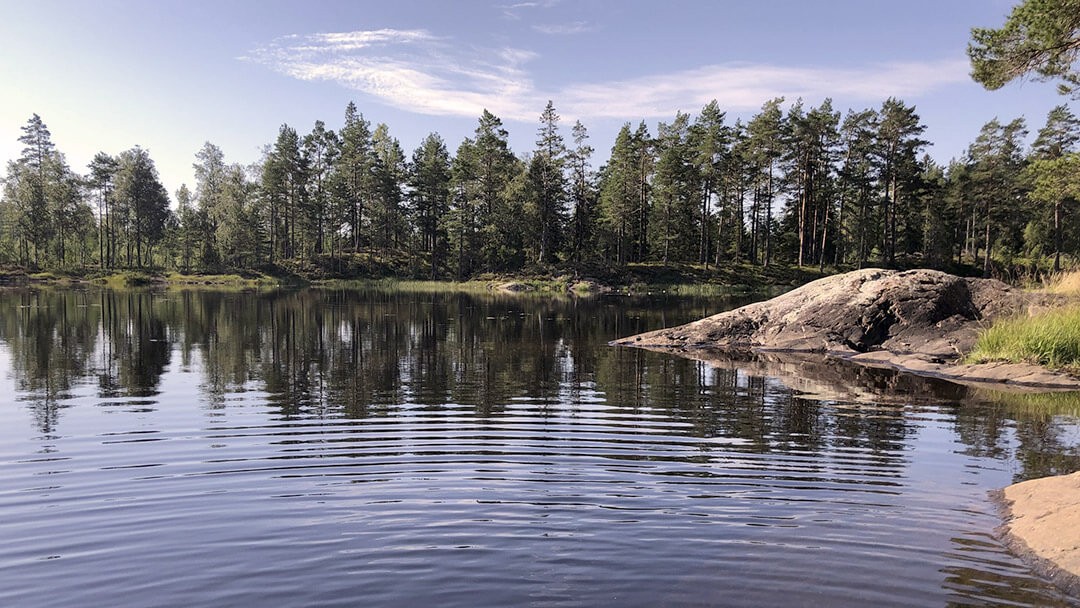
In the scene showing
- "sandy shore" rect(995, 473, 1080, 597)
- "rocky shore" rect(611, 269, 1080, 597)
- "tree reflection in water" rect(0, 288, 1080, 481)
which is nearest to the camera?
"sandy shore" rect(995, 473, 1080, 597)

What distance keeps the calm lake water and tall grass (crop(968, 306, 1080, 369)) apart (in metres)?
2.94

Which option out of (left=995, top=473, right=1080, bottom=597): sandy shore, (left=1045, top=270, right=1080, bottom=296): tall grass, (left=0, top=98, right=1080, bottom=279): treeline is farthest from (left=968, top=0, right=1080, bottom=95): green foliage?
(left=0, top=98, right=1080, bottom=279): treeline

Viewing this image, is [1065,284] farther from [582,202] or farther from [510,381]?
[582,202]

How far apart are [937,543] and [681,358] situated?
45.5 feet

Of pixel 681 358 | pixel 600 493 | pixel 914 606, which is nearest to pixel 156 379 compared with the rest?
pixel 600 493

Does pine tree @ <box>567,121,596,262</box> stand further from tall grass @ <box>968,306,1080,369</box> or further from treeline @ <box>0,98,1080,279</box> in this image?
tall grass @ <box>968,306,1080,369</box>

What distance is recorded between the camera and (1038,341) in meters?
15.7

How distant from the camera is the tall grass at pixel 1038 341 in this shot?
15.3 meters

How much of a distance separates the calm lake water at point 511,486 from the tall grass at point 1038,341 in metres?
2.94

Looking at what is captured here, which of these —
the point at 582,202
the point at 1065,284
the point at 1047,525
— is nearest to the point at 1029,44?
A: the point at 1065,284

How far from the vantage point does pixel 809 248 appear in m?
83.9

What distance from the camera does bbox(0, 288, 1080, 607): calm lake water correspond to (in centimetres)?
520

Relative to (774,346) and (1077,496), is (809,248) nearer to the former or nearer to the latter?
(774,346)

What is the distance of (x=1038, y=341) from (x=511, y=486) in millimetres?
15435
